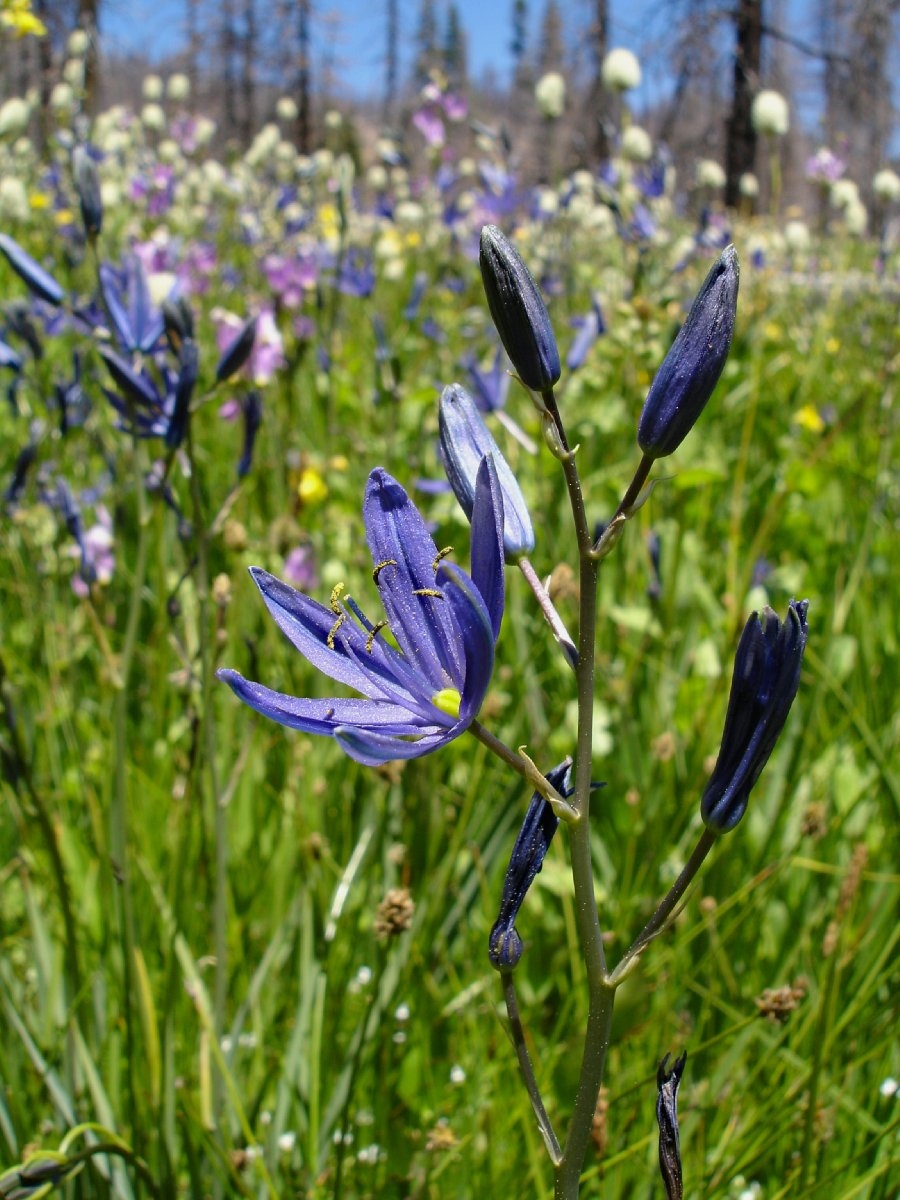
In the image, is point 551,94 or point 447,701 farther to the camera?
point 551,94

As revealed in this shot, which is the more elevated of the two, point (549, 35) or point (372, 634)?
point (549, 35)

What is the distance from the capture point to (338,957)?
1.63 m

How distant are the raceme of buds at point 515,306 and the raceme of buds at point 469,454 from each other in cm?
6

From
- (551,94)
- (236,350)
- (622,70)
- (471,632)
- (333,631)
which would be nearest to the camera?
(471,632)

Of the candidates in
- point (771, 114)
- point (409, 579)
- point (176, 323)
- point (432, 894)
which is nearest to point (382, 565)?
point (409, 579)

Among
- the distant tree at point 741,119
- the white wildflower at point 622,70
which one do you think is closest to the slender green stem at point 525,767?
the white wildflower at point 622,70

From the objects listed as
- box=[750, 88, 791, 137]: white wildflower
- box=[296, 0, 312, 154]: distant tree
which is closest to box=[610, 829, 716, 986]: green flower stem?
box=[750, 88, 791, 137]: white wildflower

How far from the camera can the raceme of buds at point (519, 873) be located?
784 mm

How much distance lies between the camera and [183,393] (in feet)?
4.52

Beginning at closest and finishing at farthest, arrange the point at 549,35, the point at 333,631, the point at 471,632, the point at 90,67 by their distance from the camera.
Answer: the point at 471,632 → the point at 333,631 → the point at 90,67 → the point at 549,35

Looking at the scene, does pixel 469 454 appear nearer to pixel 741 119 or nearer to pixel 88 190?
pixel 88 190

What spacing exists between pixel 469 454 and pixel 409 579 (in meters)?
0.11

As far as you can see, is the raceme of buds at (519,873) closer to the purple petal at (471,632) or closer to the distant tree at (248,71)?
the purple petal at (471,632)

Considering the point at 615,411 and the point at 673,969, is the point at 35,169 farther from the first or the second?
the point at 673,969
